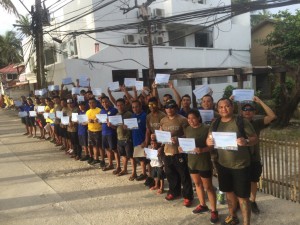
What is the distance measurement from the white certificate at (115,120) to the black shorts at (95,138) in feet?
3.11

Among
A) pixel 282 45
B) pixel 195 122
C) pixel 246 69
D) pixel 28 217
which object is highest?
pixel 282 45

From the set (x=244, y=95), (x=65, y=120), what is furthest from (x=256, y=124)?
(x=65, y=120)

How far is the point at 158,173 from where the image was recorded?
5.51 m

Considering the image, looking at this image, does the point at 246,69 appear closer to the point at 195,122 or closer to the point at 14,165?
the point at 195,122

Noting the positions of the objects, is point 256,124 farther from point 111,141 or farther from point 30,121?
point 30,121

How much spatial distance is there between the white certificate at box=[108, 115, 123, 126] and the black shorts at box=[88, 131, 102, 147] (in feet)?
3.11

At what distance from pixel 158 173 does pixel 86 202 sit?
4.27ft

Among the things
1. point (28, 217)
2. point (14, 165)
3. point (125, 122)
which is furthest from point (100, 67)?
point (28, 217)

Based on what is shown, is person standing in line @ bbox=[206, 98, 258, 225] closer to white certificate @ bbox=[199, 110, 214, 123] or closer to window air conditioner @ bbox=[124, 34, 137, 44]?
white certificate @ bbox=[199, 110, 214, 123]

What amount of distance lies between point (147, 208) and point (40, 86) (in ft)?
38.2

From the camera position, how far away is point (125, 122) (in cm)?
583

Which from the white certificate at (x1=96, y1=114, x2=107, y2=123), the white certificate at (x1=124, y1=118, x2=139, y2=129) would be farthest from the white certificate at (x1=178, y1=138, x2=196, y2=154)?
the white certificate at (x1=96, y1=114, x2=107, y2=123)

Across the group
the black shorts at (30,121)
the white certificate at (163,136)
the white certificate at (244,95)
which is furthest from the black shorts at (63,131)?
the white certificate at (244,95)

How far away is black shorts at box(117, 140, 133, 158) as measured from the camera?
20.3 ft
